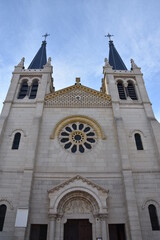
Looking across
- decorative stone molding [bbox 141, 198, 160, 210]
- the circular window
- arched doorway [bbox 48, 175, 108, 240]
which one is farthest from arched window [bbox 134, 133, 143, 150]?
arched doorway [bbox 48, 175, 108, 240]

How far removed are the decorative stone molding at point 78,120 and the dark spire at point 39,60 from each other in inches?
421

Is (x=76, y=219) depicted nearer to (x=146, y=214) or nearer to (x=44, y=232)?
(x=44, y=232)

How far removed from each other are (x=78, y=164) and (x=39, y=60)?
57.4ft

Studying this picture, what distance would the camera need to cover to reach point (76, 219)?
1242cm

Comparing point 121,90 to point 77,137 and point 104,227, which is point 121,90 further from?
point 104,227

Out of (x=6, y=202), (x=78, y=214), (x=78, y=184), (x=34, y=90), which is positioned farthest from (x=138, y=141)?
(x=34, y=90)

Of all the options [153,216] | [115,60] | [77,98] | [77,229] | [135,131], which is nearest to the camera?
[77,229]

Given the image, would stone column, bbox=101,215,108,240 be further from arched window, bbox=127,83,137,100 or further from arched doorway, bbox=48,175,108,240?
arched window, bbox=127,83,137,100

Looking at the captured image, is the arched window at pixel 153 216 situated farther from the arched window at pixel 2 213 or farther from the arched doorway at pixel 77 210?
the arched window at pixel 2 213

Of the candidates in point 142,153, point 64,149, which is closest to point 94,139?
point 64,149

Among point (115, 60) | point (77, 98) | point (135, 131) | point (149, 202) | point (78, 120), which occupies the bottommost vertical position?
point (149, 202)

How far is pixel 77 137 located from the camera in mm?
16109

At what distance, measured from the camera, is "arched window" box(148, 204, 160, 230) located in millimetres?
12070

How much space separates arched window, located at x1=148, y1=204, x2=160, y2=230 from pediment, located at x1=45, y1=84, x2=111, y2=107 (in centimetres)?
980
